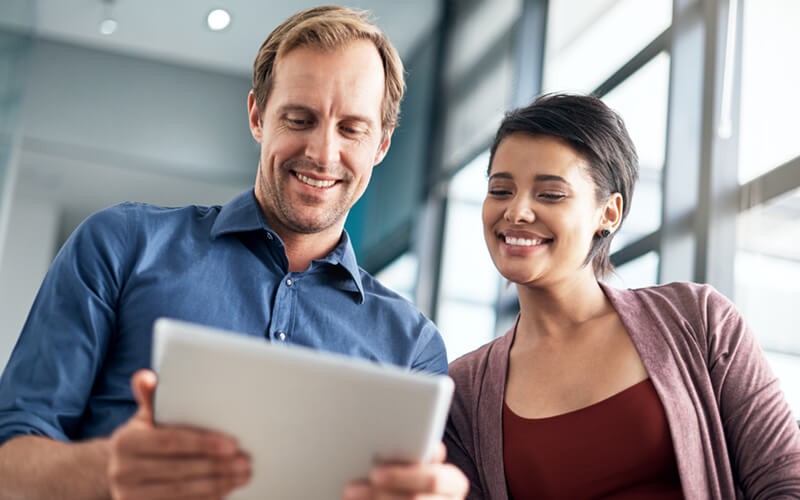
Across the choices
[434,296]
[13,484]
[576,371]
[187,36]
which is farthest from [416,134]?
[13,484]

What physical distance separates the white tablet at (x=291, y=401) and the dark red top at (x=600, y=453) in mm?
862

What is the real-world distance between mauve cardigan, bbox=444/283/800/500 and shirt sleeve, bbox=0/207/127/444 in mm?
773

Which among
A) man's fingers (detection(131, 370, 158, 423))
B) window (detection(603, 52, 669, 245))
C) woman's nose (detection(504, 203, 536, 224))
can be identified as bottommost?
man's fingers (detection(131, 370, 158, 423))

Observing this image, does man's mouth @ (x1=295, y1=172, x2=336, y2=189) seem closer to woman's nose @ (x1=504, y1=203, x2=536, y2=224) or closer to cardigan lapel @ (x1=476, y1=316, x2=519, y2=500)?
woman's nose @ (x1=504, y1=203, x2=536, y2=224)

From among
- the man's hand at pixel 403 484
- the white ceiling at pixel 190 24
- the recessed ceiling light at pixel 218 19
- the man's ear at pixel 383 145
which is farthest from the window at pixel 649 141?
the recessed ceiling light at pixel 218 19

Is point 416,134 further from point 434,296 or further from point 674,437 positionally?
point 674,437

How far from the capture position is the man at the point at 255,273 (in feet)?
4.79

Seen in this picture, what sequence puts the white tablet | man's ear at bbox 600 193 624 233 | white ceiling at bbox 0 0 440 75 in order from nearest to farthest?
1. the white tablet
2. man's ear at bbox 600 193 624 233
3. white ceiling at bbox 0 0 440 75

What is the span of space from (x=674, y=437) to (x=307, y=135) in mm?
865

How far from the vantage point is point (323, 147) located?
1.75m

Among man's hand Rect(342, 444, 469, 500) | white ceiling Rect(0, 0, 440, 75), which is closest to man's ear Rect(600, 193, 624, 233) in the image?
man's hand Rect(342, 444, 469, 500)

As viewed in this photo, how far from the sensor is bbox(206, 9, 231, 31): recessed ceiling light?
639cm

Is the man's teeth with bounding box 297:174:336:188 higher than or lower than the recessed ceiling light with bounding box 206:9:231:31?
lower

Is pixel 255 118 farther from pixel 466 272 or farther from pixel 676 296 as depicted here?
pixel 466 272
